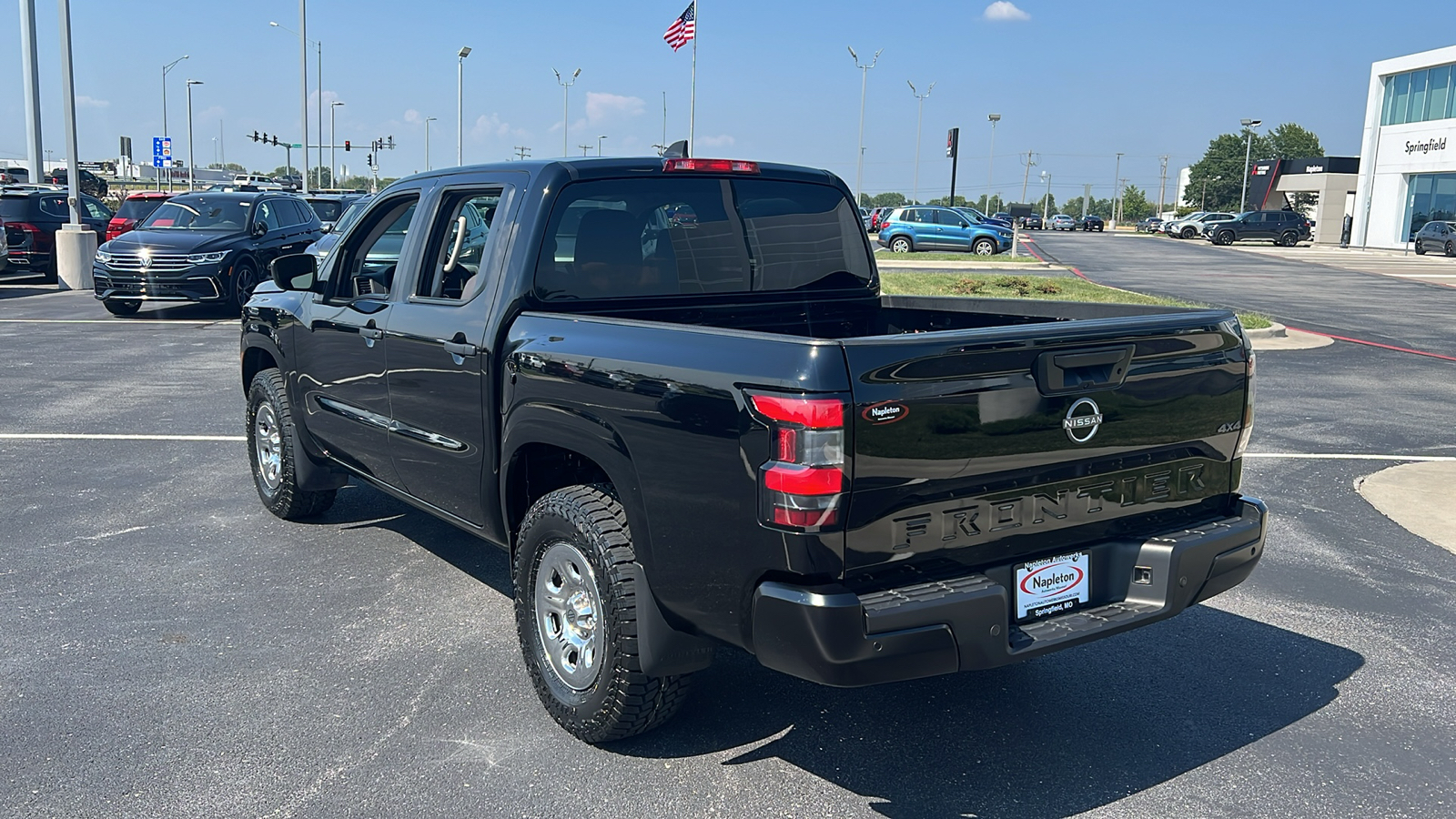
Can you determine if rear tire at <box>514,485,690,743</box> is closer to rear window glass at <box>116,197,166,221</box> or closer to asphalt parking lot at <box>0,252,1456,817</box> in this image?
asphalt parking lot at <box>0,252,1456,817</box>

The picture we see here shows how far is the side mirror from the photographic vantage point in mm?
5555

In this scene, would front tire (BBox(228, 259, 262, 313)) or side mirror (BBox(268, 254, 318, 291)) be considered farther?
front tire (BBox(228, 259, 262, 313))

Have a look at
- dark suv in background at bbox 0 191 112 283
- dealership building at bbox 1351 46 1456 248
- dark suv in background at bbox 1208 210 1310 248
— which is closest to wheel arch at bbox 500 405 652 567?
dark suv in background at bbox 0 191 112 283

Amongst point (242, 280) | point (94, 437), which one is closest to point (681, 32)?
point (242, 280)

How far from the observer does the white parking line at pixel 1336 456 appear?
855 cm

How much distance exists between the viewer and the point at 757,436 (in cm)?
311

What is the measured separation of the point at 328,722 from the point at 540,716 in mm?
733

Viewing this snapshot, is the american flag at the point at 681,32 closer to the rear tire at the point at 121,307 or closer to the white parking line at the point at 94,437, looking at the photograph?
the rear tire at the point at 121,307

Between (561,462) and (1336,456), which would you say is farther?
(1336,456)

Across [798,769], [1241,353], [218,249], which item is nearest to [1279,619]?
[1241,353]

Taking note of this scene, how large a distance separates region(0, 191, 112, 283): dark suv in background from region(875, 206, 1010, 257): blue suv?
25026mm

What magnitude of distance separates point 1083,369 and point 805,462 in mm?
1001

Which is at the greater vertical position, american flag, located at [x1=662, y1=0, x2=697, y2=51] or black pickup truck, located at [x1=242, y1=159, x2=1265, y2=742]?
american flag, located at [x1=662, y1=0, x2=697, y2=51]

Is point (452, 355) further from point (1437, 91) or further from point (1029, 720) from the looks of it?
point (1437, 91)
